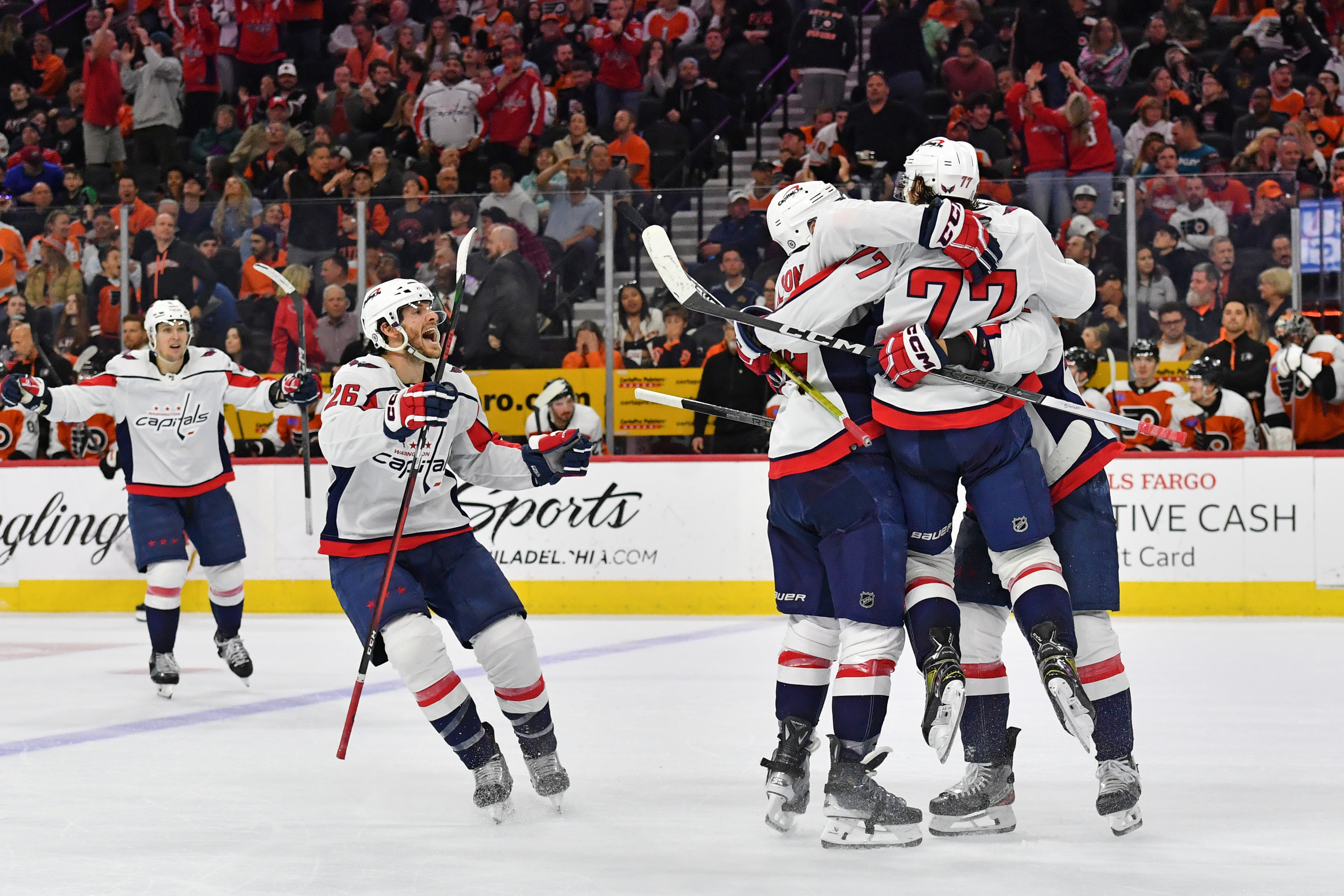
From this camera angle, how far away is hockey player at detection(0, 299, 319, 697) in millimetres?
5965

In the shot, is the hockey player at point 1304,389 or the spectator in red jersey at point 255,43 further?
the spectator in red jersey at point 255,43

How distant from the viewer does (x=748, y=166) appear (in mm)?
11461

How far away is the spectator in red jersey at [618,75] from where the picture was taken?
451 inches

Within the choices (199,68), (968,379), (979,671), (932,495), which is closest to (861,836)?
(979,671)

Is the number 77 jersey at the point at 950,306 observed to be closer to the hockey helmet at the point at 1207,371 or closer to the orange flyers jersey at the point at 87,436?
the hockey helmet at the point at 1207,371

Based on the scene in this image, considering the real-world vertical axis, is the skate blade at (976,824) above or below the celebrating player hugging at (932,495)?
below

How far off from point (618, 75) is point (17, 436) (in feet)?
16.0

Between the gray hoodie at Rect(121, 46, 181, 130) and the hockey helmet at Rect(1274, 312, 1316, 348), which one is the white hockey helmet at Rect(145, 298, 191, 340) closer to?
the hockey helmet at Rect(1274, 312, 1316, 348)

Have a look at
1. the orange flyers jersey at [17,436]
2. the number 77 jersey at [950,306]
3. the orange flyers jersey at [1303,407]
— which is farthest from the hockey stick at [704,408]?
the orange flyers jersey at [17,436]

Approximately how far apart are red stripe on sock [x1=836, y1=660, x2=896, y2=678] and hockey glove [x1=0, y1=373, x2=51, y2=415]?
11.6 ft

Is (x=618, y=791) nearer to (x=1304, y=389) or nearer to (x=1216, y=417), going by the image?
(x=1216, y=417)

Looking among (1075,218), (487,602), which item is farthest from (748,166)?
(487,602)

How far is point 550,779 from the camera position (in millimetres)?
3654

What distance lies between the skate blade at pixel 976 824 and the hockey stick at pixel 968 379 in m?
0.87
